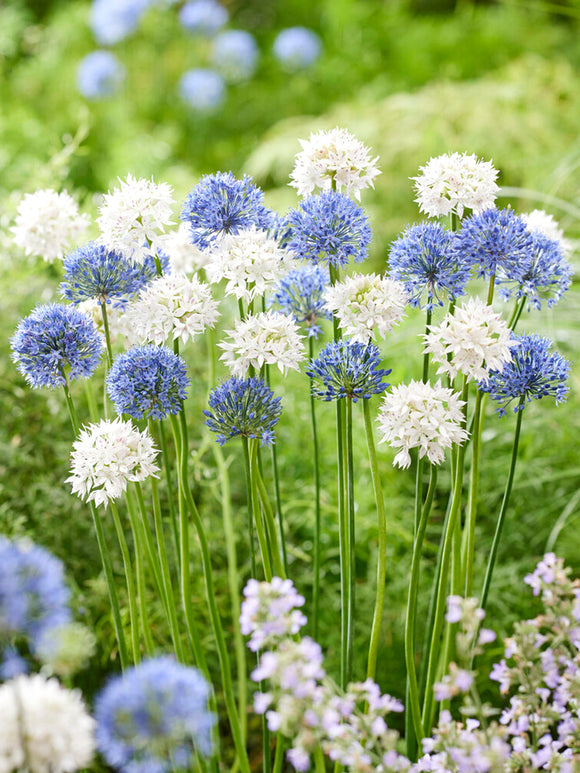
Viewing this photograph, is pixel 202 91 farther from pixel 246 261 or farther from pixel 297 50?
pixel 246 261

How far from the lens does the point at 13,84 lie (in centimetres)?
337

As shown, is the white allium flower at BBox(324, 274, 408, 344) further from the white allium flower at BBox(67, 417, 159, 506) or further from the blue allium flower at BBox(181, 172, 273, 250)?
the white allium flower at BBox(67, 417, 159, 506)

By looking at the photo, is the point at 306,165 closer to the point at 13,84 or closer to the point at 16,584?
the point at 16,584

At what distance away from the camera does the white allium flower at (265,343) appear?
2.43 feet

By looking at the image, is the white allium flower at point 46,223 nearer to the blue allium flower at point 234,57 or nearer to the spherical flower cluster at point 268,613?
the spherical flower cluster at point 268,613

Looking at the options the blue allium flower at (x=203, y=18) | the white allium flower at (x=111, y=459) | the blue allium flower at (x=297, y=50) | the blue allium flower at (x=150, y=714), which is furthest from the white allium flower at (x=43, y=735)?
the blue allium flower at (x=203, y=18)

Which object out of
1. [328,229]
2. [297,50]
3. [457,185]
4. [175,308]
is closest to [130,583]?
[175,308]

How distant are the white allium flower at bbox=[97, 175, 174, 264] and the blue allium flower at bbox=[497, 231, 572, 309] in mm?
330

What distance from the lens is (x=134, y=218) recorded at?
0.77m

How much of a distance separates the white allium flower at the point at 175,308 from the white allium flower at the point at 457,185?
233 mm

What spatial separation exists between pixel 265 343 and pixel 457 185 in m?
0.24

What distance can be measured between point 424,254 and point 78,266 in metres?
0.33

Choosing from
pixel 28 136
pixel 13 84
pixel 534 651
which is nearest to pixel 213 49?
pixel 13 84

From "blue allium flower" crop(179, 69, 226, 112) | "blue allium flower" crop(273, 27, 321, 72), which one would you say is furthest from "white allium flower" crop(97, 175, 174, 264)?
"blue allium flower" crop(273, 27, 321, 72)
